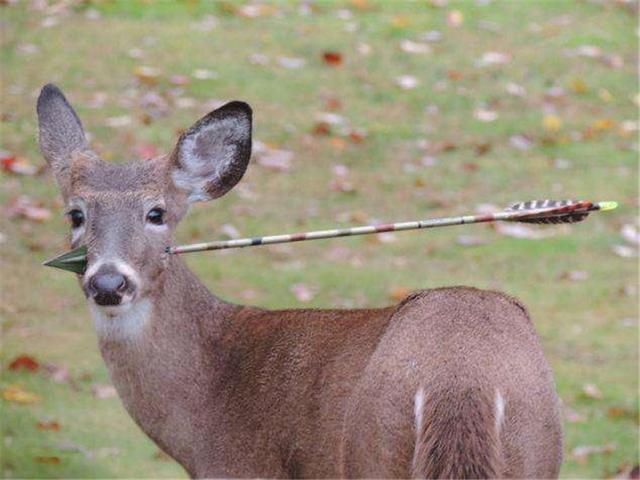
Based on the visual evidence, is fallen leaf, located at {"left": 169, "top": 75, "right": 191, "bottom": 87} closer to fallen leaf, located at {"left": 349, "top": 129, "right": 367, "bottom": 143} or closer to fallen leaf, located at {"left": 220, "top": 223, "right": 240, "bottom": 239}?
fallen leaf, located at {"left": 349, "top": 129, "right": 367, "bottom": 143}

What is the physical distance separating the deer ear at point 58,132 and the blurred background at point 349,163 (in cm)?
192

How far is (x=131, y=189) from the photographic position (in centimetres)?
525

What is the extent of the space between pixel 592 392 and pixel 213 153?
340cm

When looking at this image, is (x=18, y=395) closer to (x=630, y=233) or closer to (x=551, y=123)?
(x=630, y=233)

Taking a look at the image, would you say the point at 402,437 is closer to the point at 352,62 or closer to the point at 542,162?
the point at 542,162

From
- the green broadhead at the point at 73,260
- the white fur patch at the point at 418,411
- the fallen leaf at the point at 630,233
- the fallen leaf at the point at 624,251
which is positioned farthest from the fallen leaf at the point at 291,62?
the white fur patch at the point at 418,411

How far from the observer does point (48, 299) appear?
9.52 metres

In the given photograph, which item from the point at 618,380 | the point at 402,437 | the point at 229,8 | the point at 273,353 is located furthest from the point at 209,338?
the point at 229,8

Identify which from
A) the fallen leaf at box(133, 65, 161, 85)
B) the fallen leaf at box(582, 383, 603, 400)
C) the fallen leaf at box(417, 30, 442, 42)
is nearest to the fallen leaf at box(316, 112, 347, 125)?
the fallen leaf at box(133, 65, 161, 85)

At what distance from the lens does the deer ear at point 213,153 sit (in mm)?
5504

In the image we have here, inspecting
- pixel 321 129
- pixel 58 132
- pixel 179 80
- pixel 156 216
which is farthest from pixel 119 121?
pixel 156 216

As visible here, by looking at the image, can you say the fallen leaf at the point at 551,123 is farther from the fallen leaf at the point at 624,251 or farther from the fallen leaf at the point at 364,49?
the fallen leaf at the point at 624,251

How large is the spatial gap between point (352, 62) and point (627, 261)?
449 centimetres

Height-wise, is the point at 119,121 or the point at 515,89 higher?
the point at 119,121
